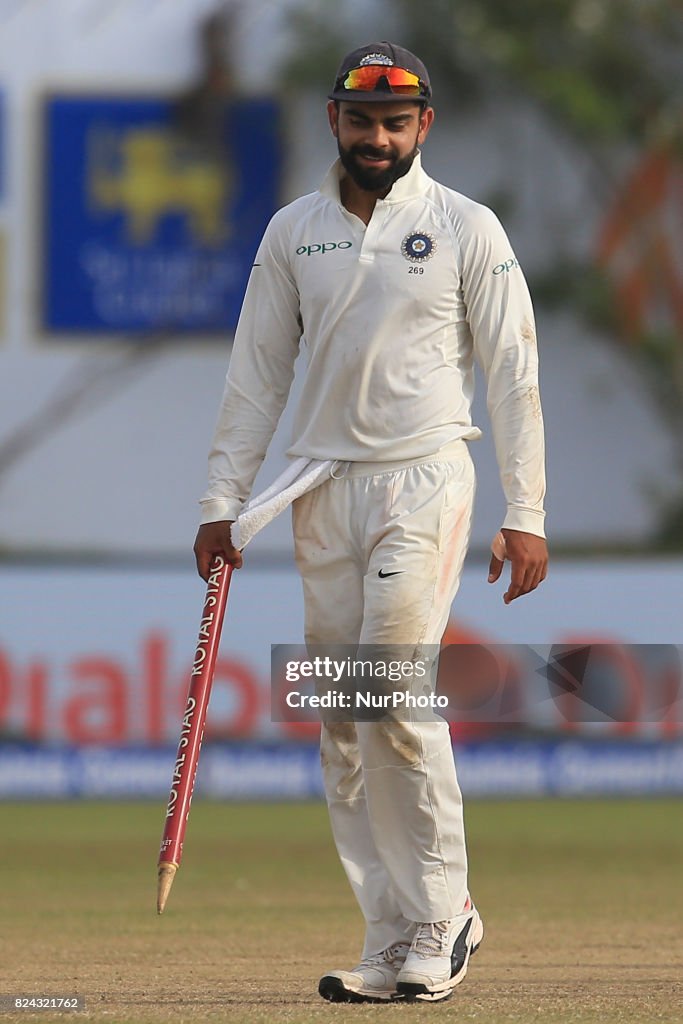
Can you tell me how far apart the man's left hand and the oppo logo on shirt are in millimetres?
857

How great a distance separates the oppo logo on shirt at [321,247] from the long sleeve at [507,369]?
31 centimetres

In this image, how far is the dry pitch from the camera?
17.2 feet

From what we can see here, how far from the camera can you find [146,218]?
2169 centimetres

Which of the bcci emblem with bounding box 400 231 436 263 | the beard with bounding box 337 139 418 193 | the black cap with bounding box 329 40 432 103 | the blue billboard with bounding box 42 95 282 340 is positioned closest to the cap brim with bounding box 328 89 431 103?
the black cap with bounding box 329 40 432 103

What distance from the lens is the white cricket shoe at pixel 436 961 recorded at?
5219 millimetres

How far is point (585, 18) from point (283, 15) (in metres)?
3.32

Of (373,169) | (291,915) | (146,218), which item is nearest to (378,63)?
(373,169)

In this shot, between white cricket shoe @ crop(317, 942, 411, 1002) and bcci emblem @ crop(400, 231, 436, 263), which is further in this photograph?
bcci emblem @ crop(400, 231, 436, 263)

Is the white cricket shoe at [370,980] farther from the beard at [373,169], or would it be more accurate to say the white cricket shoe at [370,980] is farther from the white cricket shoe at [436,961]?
the beard at [373,169]

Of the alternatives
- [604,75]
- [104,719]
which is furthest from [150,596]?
[604,75]

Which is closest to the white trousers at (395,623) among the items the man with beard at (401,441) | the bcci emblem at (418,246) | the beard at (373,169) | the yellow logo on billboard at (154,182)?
the man with beard at (401,441)

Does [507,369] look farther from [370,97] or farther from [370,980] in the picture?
[370,980]

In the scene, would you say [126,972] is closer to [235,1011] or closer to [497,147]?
[235,1011]

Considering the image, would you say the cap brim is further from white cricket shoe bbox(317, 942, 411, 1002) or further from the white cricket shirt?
white cricket shoe bbox(317, 942, 411, 1002)
